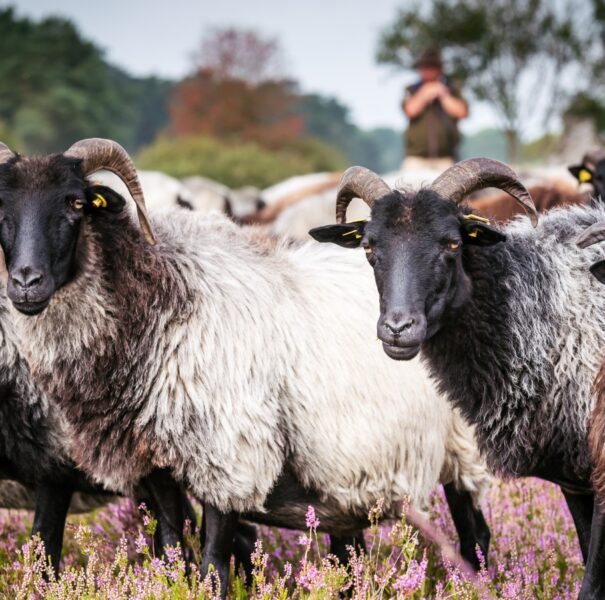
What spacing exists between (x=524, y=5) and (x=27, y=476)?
3012 cm

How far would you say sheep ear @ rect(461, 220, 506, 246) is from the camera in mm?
4164

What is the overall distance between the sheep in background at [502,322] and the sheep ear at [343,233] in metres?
0.19

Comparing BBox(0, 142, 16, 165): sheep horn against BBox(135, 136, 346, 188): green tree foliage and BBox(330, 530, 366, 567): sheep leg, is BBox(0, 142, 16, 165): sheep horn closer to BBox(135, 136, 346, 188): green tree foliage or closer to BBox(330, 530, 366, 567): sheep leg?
BBox(330, 530, 366, 567): sheep leg

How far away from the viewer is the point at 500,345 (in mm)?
4332

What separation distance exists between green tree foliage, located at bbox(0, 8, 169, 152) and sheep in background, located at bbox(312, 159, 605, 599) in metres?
49.3

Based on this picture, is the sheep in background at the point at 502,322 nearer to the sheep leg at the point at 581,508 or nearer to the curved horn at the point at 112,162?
the sheep leg at the point at 581,508

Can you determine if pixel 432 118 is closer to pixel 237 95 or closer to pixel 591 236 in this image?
pixel 591 236

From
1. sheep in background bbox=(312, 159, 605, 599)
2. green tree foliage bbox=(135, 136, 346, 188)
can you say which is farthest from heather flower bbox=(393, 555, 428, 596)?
green tree foliage bbox=(135, 136, 346, 188)

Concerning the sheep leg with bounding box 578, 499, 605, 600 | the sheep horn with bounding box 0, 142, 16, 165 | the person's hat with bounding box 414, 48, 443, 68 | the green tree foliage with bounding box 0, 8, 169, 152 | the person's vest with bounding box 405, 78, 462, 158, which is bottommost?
the sheep leg with bounding box 578, 499, 605, 600

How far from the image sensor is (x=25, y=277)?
4203 mm

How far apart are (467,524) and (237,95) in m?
48.4

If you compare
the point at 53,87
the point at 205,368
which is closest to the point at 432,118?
the point at 205,368

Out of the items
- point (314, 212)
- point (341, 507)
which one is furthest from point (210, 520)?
point (314, 212)

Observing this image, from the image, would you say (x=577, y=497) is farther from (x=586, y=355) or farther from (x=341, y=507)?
(x=341, y=507)
